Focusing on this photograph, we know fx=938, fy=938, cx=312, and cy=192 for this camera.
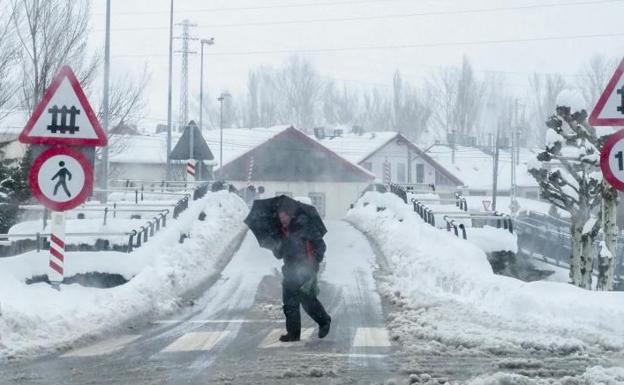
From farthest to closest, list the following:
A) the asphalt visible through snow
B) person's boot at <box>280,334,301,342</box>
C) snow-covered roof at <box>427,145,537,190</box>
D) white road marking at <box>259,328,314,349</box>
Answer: snow-covered roof at <box>427,145,537,190</box> → person's boot at <box>280,334,301,342</box> → white road marking at <box>259,328,314,349</box> → the asphalt visible through snow

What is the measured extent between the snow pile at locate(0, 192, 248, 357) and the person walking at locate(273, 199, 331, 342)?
2224 millimetres

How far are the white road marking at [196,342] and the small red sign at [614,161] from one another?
428cm

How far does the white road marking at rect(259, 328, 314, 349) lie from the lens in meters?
9.74

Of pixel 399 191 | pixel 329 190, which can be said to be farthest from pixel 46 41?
pixel 329 190

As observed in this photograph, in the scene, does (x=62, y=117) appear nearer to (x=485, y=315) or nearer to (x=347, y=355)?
(x=347, y=355)

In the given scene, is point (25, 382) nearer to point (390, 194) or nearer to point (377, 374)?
point (377, 374)

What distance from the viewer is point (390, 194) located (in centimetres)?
2859

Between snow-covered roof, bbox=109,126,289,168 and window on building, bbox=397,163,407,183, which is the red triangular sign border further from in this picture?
window on building, bbox=397,163,407,183

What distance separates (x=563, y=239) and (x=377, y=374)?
23.9 metres

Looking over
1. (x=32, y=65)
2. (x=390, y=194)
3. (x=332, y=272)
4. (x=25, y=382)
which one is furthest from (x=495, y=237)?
(x=32, y=65)

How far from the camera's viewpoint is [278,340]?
399 inches

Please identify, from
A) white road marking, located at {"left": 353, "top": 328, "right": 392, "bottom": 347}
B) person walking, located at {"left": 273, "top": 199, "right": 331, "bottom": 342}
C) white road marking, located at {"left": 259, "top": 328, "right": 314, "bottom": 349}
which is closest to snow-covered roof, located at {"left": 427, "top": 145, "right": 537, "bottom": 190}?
white road marking, located at {"left": 353, "top": 328, "right": 392, "bottom": 347}

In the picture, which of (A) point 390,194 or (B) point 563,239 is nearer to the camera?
(A) point 390,194

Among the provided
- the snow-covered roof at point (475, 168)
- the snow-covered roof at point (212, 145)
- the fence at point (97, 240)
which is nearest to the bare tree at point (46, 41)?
the fence at point (97, 240)
